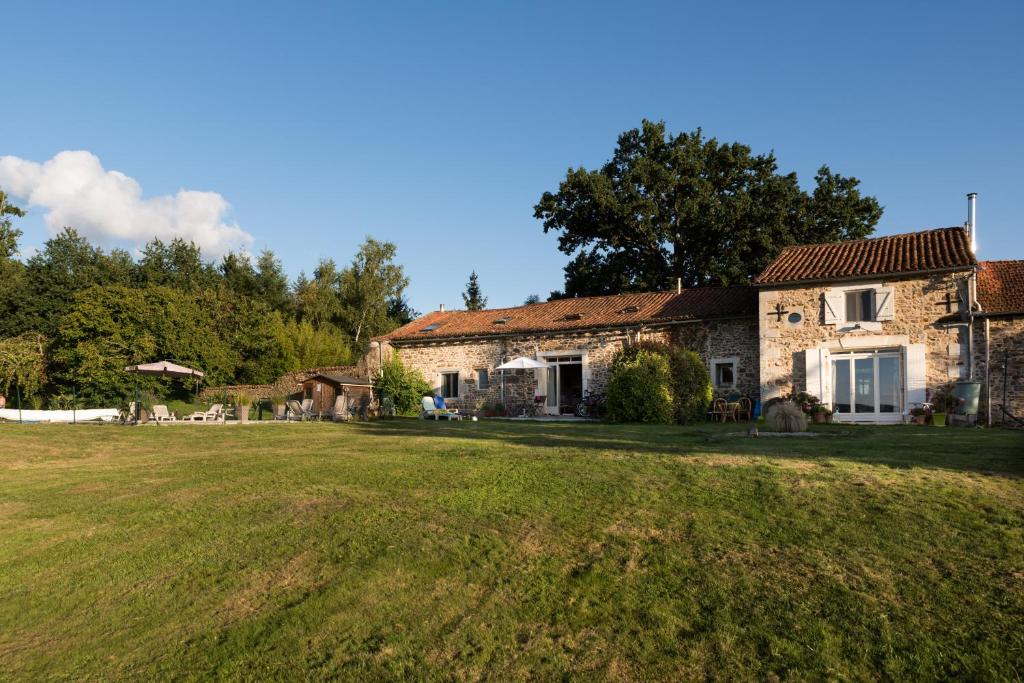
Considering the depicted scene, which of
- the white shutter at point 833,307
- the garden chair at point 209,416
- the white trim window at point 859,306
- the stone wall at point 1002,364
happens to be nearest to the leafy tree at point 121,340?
the garden chair at point 209,416

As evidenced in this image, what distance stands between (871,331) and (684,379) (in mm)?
4925

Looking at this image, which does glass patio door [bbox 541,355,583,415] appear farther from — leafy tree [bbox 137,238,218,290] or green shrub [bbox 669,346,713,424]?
leafy tree [bbox 137,238,218,290]

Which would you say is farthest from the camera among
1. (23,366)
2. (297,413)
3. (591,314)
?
(23,366)

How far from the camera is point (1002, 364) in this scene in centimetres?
1562

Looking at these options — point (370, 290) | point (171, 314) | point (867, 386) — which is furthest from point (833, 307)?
point (370, 290)

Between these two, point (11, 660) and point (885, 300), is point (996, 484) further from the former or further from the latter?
point (885, 300)

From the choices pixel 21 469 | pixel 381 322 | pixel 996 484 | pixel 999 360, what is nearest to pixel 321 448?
pixel 21 469

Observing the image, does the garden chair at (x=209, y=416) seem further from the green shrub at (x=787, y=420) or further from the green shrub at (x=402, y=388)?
the green shrub at (x=787, y=420)

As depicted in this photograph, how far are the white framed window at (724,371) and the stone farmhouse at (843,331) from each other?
31 mm

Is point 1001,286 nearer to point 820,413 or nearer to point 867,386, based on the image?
point 867,386

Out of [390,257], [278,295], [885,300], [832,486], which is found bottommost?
[832,486]

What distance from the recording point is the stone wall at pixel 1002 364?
15.5 metres

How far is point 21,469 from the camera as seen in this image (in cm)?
979

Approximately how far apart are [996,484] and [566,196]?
2781 centimetres
